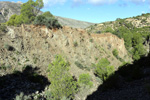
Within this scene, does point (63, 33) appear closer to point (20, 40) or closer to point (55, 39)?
point (55, 39)

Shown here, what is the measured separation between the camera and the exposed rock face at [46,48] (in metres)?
18.1

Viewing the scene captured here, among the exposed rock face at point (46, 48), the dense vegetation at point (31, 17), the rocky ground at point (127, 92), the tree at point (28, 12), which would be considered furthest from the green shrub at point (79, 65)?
the tree at point (28, 12)

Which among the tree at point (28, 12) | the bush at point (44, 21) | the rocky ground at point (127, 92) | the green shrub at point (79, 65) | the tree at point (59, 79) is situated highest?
the tree at point (28, 12)

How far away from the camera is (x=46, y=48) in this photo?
74.2 feet

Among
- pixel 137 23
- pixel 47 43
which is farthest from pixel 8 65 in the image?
pixel 137 23

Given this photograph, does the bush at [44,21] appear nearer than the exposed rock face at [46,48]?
No

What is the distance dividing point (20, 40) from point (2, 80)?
27.2ft

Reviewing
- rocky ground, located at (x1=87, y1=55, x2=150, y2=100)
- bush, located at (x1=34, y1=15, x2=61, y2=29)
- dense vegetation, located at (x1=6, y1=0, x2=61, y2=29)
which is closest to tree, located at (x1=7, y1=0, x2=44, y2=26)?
dense vegetation, located at (x1=6, y1=0, x2=61, y2=29)

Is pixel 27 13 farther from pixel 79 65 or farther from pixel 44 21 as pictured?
pixel 79 65

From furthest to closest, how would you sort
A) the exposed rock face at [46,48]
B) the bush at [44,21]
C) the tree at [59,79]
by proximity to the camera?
the bush at [44,21]
the exposed rock face at [46,48]
the tree at [59,79]

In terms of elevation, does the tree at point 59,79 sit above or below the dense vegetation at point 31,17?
below

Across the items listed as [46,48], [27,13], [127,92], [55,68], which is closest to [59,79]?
[55,68]

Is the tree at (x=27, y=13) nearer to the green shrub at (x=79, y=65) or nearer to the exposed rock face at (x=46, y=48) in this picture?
the exposed rock face at (x=46, y=48)

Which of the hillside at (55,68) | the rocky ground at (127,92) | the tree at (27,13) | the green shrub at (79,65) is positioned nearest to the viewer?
the hillside at (55,68)
